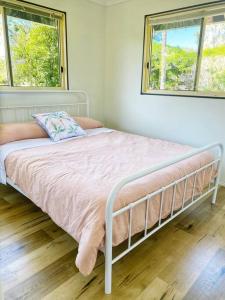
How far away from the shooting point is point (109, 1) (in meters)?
3.38

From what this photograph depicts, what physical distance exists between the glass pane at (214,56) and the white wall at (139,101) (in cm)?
22

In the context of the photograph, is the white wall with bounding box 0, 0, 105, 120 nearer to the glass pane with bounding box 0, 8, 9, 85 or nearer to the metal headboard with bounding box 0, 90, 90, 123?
the metal headboard with bounding box 0, 90, 90, 123

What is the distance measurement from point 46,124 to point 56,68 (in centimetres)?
102

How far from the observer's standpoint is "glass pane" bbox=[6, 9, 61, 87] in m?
2.75

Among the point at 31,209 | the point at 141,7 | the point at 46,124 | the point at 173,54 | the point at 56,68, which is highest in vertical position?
the point at 141,7

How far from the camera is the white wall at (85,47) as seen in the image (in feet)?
10.2

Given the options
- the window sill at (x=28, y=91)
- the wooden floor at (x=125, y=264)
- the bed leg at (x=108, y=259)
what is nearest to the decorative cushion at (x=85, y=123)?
the window sill at (x=28, y=91)

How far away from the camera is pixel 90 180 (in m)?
1.59

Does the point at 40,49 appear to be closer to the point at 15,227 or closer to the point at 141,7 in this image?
the point at 141,7

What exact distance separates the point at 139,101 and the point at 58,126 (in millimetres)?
1364

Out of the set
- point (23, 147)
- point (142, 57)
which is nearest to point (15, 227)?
point (23, 147)

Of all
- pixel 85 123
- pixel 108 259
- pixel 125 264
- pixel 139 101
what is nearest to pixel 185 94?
pixel 139 101

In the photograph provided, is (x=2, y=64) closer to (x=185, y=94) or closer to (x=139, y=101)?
(x=139, y=101)

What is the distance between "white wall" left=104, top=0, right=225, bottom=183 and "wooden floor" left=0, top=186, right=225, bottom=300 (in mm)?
1218
